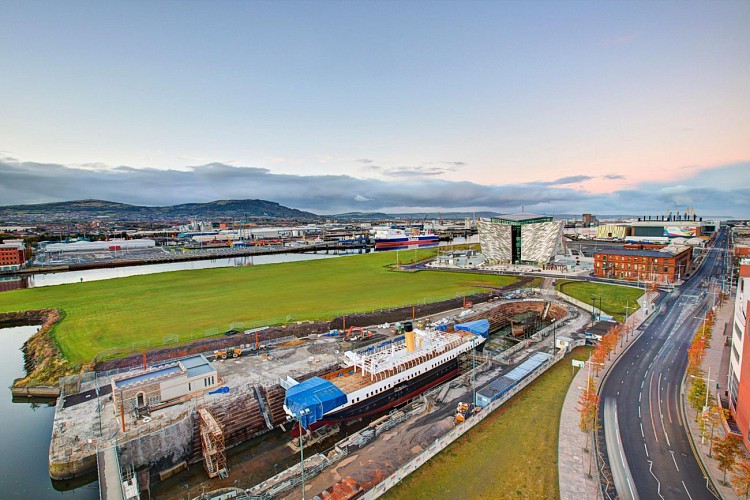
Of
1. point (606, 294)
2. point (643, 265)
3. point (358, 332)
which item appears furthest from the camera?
point (643, 265)

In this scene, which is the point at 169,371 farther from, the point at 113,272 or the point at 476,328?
the point at 113,272

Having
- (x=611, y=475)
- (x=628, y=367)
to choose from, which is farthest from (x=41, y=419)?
(x=628, y=367)

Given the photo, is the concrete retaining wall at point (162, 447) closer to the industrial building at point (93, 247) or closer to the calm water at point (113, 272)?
the calm water at point (113, 272)

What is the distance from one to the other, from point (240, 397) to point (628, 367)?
111ft

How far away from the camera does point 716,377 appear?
1171 inches

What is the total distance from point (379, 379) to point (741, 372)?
77.8 feet

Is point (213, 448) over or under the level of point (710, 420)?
under

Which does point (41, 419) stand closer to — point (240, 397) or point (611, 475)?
point (240, 397)

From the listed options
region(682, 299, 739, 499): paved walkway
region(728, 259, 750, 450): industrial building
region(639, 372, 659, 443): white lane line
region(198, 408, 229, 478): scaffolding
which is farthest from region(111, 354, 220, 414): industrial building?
region(728, 259, 750, 450): industrial building

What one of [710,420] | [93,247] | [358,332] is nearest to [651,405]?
[710,420]

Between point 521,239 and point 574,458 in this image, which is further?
point 521,239

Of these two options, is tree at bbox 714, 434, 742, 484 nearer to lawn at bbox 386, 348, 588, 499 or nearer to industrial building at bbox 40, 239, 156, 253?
lawn at bbox 386, 348, 588, 499

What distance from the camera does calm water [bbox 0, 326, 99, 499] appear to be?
70.6ft

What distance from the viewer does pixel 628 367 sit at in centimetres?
3259
